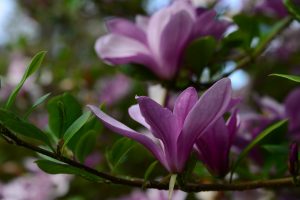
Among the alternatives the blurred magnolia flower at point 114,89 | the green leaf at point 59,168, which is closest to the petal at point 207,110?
the green leaf at point 59,168

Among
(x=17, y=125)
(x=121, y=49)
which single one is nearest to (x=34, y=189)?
(x=121, y=49)

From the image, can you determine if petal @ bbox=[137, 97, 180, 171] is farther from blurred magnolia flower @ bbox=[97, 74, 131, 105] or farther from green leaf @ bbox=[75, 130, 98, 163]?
blurred magnolia flower @ bbox=[97, 74, 131, 105]

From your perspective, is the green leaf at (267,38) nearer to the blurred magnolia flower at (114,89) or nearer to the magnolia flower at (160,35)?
the magnolia flower at (160,35)

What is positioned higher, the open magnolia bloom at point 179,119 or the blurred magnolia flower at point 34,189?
the open magnolia bloom at point 179,119

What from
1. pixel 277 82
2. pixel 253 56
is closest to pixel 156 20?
pixel 253 56

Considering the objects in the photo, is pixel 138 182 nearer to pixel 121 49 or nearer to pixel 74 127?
pixel 74 127

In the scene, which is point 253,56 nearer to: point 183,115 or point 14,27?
point 183,115

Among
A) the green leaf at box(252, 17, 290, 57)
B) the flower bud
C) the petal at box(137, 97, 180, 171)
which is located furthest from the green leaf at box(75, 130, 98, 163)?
the green leaf at box(252, 17, 290, 57)
